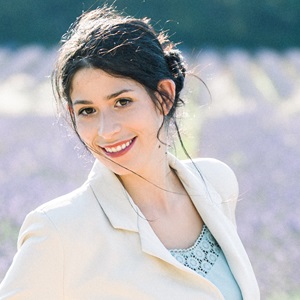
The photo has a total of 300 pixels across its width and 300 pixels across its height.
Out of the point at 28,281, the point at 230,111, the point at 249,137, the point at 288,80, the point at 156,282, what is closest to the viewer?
the point at 28,281

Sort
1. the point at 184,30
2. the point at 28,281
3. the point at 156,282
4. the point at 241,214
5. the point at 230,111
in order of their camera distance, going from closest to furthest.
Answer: the point at 28,281, the point at 156,282, the point at 241,214, the point at 230,111, the point at 184,30

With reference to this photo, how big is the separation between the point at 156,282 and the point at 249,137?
623 centimetres

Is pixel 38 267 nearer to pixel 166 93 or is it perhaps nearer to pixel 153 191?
pixel 153 191

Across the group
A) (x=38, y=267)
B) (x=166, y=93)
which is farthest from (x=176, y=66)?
(x=38, y=267)

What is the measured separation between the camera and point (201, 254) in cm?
288

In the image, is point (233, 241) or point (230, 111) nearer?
point (233, 241)

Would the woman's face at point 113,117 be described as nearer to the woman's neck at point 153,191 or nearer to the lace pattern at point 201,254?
the woman's neck at point 153,191

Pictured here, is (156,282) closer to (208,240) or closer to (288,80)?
(208,240)

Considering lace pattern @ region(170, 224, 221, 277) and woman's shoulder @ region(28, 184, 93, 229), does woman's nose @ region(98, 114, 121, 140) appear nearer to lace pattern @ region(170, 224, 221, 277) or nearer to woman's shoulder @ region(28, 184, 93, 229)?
woman's shoulder @ region(28, 184, 93, 229)

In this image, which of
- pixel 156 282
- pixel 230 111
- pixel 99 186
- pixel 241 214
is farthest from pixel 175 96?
pixel 230 111

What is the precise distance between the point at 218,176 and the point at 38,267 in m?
0.96

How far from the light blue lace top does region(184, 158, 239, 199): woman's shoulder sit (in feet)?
1.00

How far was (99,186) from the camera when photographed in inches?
109

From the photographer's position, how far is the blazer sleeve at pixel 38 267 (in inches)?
98.2
